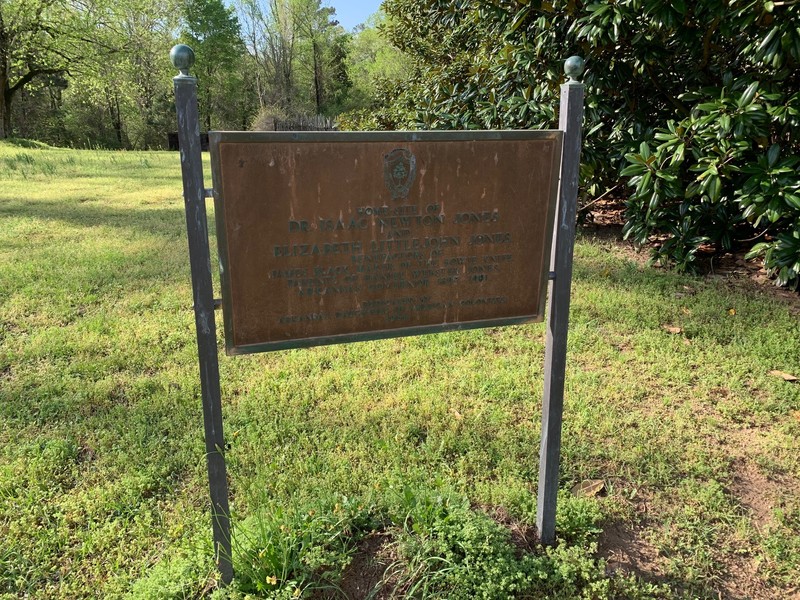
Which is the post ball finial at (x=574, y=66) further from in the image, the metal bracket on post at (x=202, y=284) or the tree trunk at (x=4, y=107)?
the tree trunk at (x=4, y=107)

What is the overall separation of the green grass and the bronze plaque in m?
0.77

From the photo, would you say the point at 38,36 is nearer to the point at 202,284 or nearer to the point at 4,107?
the point at 4,107

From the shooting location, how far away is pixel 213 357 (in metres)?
1.96

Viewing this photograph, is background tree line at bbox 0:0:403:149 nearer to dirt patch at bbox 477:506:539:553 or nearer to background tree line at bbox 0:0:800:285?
background tree line at bbox 0:0:800:285

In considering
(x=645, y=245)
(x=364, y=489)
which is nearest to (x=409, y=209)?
(x=364, y=489)

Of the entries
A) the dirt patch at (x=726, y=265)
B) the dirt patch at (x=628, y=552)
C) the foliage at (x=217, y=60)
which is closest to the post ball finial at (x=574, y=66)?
the dirt patch at (x=628, y=552)

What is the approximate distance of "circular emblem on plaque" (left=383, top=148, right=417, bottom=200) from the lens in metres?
1.98

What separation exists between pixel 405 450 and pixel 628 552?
3.59 feet

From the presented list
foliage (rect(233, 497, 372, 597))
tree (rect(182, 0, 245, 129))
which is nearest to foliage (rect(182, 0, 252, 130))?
tree (rect(182, 0, 245, 129))

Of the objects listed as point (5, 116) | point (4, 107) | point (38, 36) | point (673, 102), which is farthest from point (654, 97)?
point (5, 116)

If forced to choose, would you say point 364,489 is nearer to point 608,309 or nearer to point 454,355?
point 454,355

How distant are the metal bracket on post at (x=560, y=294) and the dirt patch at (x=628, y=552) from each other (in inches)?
9.3

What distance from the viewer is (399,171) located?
1994 mm

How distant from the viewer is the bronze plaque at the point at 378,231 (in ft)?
6.15
